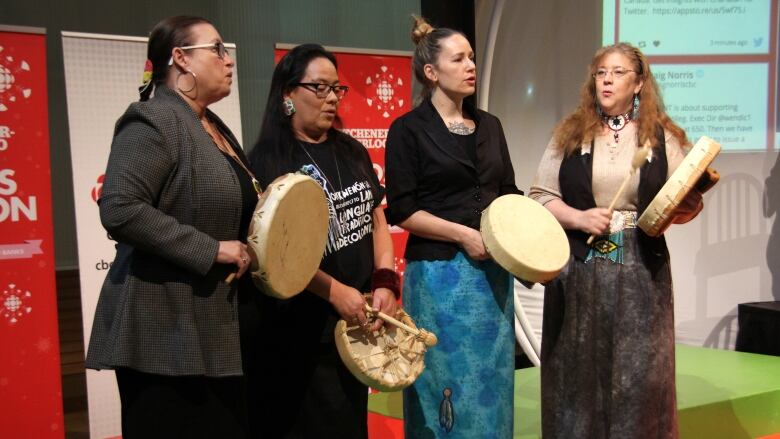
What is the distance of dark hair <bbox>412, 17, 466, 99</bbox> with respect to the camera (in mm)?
2555

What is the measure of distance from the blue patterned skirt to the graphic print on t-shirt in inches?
11.6

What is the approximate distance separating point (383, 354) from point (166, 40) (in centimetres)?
97

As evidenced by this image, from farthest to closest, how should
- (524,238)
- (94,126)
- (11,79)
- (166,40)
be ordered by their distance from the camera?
(94,126), (11,79), (524,238), (166,40)

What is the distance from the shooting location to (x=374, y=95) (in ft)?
13.9

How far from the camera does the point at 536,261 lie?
237cm

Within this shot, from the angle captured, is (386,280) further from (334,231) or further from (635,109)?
(635,109)

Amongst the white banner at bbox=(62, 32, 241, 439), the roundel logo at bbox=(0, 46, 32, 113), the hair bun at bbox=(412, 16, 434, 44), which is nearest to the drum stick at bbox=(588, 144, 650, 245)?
the hair bun at bbox=(412, 16, 434, 44)

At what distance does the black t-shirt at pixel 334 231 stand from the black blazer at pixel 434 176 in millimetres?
179

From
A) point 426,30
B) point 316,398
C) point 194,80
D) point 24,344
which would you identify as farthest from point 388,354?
point 24,344

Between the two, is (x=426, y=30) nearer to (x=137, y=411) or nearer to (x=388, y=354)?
(x=388, y=354)

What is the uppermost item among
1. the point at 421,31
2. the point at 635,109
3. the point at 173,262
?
the point at 421,31

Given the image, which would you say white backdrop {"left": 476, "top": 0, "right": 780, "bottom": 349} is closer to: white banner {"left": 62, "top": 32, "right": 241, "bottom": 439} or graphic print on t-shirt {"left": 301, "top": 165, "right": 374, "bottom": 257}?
white banner {"left": 62, "top": 32, "right": 241, "bottom": 439}

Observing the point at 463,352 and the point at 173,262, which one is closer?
the point at 173,262

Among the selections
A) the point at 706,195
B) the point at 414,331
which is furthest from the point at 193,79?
the point at 706,195
